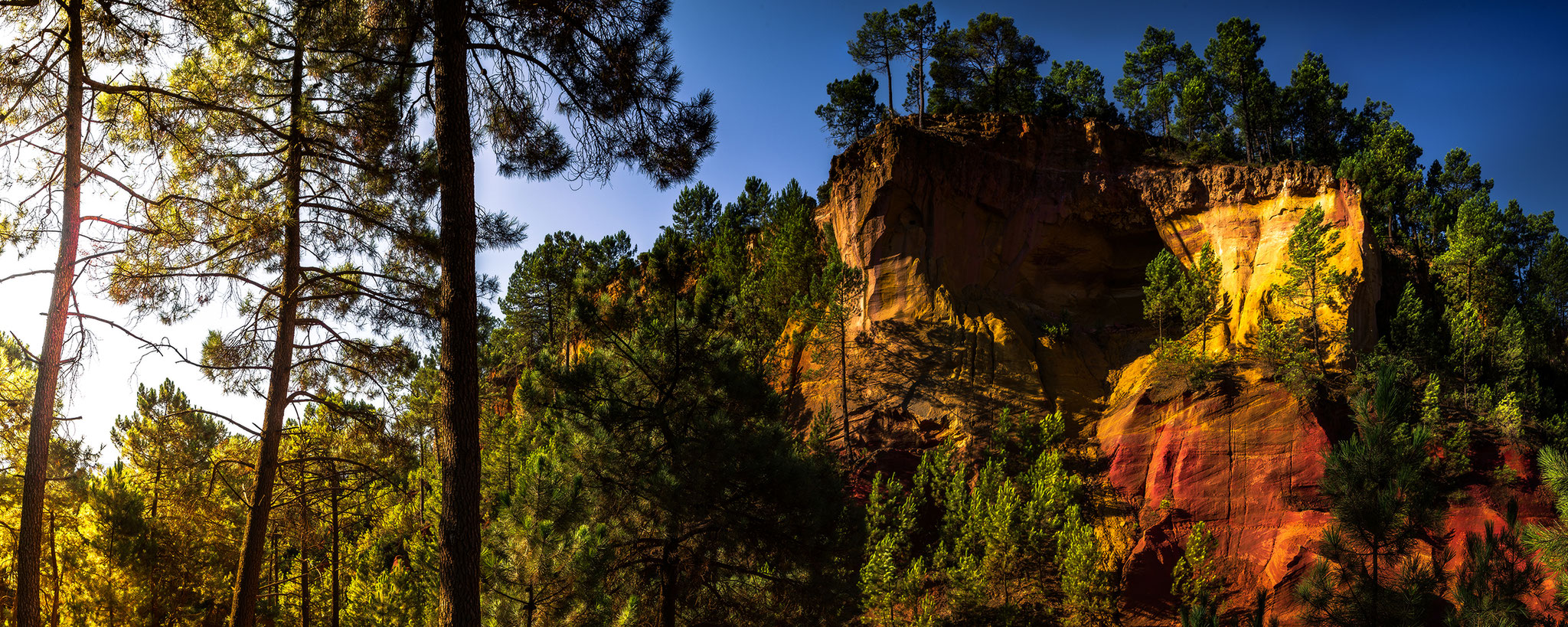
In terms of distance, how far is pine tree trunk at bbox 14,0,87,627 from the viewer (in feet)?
27.5

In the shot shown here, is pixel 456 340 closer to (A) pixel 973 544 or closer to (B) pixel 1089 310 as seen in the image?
(A) pixel 973 544

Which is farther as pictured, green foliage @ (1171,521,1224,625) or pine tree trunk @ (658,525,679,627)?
green foliage @ (1171,521,1224,625)

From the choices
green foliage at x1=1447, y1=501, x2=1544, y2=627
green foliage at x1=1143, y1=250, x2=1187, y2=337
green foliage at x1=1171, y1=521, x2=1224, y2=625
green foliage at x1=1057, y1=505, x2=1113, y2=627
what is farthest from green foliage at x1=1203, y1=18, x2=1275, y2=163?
green foliage at x1=1447, y1=501, x2=1544, y2=627

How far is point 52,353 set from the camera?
8.77 m

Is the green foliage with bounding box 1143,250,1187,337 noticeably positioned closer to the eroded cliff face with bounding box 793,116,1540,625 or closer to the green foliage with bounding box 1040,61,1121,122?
the eroded cliff face with bounding box 793,116,1540,625

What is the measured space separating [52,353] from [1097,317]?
32232mm

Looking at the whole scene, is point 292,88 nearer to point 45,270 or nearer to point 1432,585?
point 45,270

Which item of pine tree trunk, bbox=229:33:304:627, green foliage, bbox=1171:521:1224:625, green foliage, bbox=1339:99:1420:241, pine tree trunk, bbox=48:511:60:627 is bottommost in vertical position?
green foliage, bbox=1171:521:1224:625

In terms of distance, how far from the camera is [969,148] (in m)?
33.4

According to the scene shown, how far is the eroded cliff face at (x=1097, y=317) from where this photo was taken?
2467 cm

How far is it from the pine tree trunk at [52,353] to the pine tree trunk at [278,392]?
6.08 ft

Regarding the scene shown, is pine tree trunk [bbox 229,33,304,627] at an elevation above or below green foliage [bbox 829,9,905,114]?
below

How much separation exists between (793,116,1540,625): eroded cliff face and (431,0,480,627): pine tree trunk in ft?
73.2

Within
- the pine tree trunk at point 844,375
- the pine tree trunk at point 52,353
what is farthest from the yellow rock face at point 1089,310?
the pine tree trunk at point 52,353
